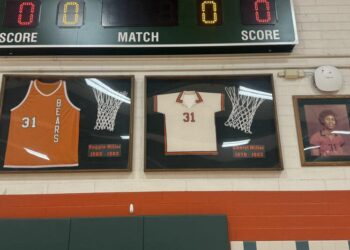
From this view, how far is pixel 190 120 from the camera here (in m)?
3.24

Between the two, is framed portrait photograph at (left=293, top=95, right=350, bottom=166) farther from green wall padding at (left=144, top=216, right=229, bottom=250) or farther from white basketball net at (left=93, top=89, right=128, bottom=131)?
white basketball net at (left=93, top=89, right=128, bottom=131)

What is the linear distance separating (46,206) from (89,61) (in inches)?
55.9

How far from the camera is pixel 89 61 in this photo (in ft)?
11.3

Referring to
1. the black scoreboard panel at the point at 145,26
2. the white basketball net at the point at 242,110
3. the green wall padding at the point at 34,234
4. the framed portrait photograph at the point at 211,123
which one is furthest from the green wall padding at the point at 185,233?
the black scoreboard panel at the point at 145,26

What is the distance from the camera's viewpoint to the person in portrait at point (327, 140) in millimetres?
3180

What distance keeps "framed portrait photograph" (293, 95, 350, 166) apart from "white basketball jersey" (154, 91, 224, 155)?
778 millimetres

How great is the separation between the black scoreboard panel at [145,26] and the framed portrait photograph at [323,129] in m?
0.60

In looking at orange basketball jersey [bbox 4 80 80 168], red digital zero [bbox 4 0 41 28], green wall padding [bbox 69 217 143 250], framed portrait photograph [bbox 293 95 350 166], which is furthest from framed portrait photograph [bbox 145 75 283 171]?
red digital zero [bbox 4 0 41 28]

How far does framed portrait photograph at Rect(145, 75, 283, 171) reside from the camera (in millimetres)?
3135

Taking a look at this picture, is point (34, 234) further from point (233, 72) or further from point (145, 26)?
point (233, 72)

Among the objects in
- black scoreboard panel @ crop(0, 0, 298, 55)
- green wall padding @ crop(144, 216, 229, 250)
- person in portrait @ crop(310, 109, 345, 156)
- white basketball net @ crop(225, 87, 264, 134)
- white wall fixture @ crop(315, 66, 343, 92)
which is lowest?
green wall padding @ crop(144, 216, 229, 250)

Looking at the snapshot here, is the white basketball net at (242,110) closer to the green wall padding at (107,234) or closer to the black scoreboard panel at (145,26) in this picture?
the black scoreboard panel at (145,26)

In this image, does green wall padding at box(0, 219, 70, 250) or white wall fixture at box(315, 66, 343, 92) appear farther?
white wall fixture at box(315, 66, 343, 92)

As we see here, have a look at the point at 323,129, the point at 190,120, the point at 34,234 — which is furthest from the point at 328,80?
the point at 34,234
